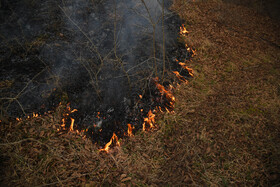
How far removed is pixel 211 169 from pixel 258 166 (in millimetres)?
777

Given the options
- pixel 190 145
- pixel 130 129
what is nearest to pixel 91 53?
pixel 130 129

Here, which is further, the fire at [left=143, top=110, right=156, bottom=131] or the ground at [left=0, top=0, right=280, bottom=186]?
the fire at [left=143, top=110, right=156, bottom=131]

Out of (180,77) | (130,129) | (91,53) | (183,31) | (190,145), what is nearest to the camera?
(190,145)

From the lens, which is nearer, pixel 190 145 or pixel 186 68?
pixel 190 145

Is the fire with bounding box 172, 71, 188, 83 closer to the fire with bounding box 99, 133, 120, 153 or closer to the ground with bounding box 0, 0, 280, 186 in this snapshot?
the ground with bounding box 0, 0, 280, 186

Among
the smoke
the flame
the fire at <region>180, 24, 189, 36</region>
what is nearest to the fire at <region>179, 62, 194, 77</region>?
the smoke

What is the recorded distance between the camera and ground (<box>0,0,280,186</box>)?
2.19 metres

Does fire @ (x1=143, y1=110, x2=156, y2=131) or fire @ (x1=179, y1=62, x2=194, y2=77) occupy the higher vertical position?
fire @ (x1=179, y1=62, x2=194, y2=77)

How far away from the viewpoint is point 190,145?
2.52 metres

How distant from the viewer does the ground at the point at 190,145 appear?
7.19 feet

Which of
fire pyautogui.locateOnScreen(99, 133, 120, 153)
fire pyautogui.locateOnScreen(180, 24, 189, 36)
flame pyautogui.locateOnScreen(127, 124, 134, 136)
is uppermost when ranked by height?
fire pyautogui.locateOnScreen(180, 24, 189, 36)

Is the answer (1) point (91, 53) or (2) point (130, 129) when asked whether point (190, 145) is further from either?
(1) point (91, 53)

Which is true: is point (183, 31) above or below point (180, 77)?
above

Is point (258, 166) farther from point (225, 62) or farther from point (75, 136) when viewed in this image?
point (75, 136)
